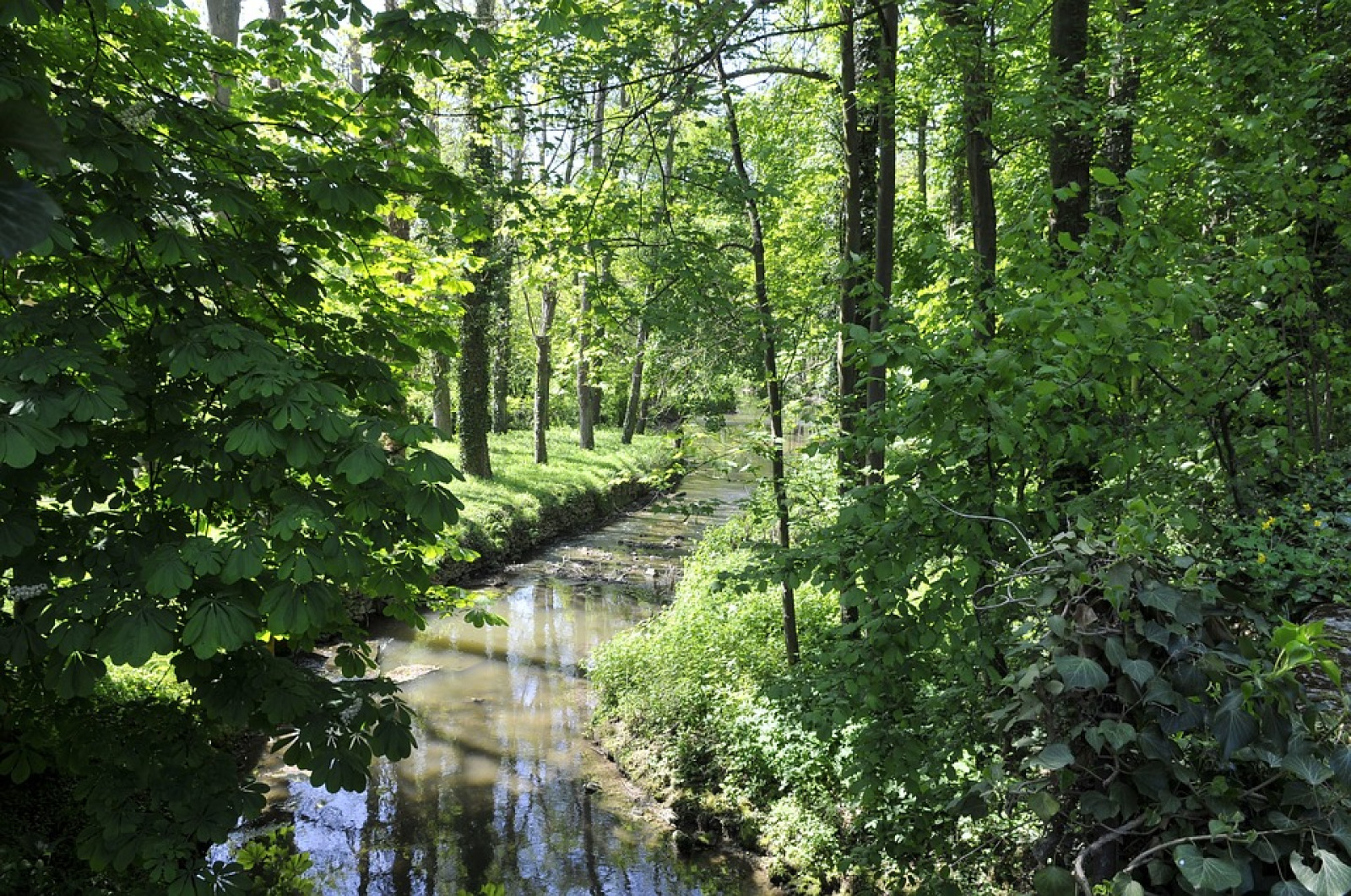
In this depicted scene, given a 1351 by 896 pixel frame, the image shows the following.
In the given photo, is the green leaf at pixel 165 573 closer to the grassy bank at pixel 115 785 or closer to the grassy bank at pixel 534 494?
the grassy bank at pixel 115 785

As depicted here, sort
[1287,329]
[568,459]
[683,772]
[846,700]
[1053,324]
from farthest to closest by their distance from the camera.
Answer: [568,459]
[683,772]
[1287,329]
[846,700]
[1053,324]

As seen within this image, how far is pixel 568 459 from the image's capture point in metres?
21.6

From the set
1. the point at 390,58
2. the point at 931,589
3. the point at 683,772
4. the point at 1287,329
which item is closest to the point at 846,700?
the point at 931,589

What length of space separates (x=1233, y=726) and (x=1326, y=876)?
330mm

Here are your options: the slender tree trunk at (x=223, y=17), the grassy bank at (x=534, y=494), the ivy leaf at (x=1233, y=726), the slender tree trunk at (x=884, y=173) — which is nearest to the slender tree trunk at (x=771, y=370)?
the slender tree trunk at (x=884, y=173)

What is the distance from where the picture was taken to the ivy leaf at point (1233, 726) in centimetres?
193

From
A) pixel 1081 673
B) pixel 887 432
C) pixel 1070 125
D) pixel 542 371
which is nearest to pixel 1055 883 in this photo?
pixel 1081 673

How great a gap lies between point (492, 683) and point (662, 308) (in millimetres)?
5804

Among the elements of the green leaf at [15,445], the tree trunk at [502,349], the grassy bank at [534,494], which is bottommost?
the grassy bank at [534,494]

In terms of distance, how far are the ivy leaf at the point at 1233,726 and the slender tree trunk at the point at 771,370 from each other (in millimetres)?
4632

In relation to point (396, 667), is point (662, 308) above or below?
above

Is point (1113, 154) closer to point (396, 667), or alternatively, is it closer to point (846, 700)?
point (846, 700)

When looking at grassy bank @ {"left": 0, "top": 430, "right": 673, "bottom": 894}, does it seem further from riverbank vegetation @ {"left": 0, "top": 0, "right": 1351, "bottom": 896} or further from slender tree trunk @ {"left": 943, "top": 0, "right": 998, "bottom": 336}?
slender tree trunk @ {"left": 943, "top": 0, "right": 998, "bottom": 336}

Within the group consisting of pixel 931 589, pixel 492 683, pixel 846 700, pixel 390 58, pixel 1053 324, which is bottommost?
pixel 492 683
